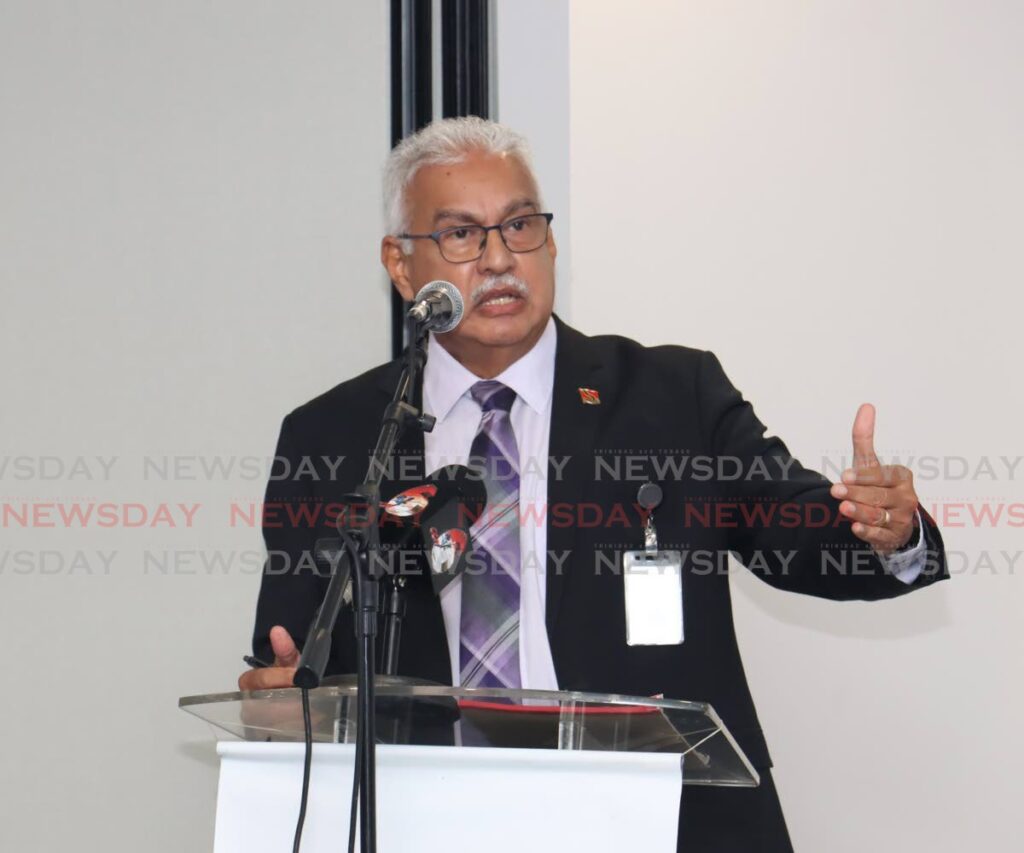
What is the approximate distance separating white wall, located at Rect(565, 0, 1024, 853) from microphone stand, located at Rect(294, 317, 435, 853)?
164 cm

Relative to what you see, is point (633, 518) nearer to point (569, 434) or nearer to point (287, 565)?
point (569, 434)

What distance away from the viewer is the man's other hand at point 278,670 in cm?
155

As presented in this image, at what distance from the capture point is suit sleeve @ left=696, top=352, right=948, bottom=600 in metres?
1.98

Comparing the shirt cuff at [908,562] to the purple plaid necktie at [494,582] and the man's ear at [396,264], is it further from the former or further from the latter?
the man's ear at [396,264]

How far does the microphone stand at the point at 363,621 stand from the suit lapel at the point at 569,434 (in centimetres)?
84

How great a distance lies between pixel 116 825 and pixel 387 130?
1.67 meters

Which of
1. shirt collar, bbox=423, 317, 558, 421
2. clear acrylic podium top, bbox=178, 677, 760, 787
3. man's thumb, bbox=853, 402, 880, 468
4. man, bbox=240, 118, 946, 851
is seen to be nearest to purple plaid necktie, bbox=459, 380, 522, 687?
man, bbox=240, 118, 946, 851

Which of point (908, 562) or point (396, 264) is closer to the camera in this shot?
point (908, 562)

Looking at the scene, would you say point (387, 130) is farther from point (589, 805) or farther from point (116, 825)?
point (589, 805)

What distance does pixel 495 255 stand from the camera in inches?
90.7

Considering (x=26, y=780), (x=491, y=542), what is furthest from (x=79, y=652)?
(x=491, y=542)

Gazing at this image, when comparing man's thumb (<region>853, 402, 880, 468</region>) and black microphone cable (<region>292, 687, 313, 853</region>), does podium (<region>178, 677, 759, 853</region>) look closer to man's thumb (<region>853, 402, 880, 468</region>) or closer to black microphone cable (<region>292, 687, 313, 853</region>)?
black microphone cable (<region>292, 687, 313, 853</region>)

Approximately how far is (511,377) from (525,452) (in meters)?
0.15

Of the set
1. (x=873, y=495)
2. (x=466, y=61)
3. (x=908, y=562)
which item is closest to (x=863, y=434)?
(x=873, y=495)
